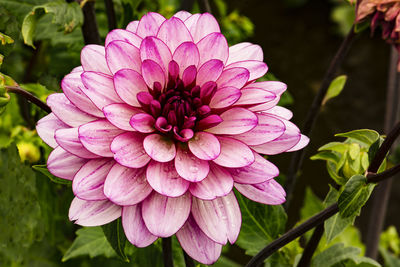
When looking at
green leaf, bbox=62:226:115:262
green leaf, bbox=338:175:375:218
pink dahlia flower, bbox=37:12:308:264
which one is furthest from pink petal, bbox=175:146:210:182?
green leaf, bbox=62:226:115:262

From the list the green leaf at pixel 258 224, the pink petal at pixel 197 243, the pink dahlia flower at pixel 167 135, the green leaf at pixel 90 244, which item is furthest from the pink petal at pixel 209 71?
the green leaf at pixel 90 244

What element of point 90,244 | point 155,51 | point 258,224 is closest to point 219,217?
point 155,51

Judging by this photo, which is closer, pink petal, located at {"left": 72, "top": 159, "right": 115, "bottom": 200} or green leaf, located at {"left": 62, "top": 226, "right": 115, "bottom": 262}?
pink petal, located at {"left": 72, "top": 159, "right": 115, "bottom": 200}

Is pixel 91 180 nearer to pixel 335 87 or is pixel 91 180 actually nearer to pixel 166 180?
pixel 166 180

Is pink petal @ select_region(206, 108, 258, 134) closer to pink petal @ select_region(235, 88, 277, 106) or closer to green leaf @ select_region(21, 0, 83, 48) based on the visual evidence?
pink petal @ select_region(235, 88, 277, 106)

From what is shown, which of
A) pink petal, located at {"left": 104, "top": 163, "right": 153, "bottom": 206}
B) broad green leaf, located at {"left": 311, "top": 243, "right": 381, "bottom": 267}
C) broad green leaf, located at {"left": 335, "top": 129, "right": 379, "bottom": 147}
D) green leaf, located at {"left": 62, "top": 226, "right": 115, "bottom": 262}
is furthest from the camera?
green leaf, located at {"left": 62, "top": 226, "right": 115, "bottom": 262}

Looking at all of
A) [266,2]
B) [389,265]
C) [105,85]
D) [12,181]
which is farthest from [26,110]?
[266,2]

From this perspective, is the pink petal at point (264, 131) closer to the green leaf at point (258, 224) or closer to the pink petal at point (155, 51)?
the pink petal at point (155, 51)
